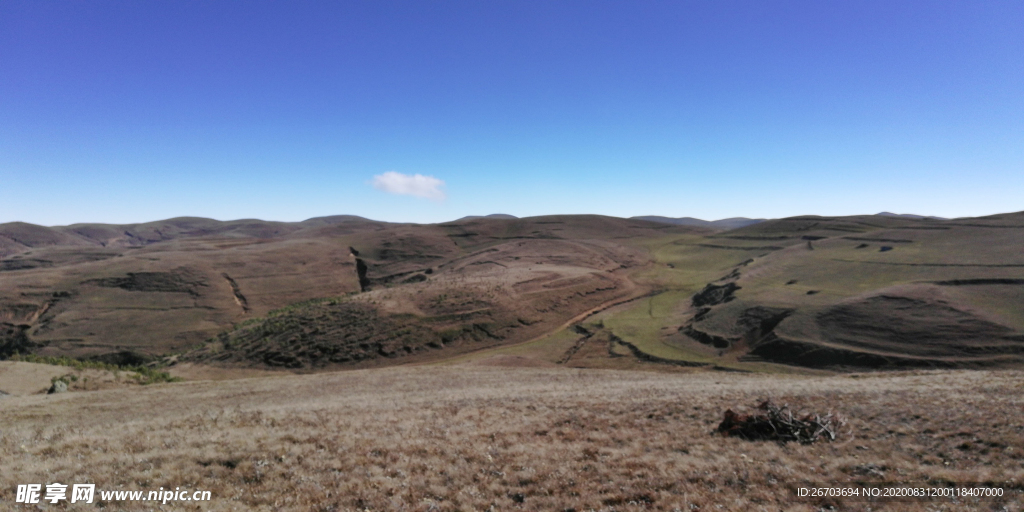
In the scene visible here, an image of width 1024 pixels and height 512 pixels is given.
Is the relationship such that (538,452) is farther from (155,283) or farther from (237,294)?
(155,283)

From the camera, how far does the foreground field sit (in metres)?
8.45

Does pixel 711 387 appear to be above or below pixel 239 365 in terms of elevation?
above

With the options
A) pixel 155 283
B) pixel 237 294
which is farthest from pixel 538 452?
pixel 155 283

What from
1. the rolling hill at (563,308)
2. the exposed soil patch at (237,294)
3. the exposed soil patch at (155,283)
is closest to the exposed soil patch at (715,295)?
the rolling hill at (563,308)

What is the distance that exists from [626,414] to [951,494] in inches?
327

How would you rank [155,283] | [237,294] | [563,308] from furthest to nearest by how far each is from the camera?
1. [237,294]
2. [155,283]
3. [563,308]

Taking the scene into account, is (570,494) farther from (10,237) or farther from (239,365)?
(10,237)

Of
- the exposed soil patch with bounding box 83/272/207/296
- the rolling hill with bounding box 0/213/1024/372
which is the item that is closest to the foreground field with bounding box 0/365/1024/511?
the rolling hill with bounding box 0/213/1024/372

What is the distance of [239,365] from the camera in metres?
38.0

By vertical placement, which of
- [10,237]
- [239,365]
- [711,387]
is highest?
[10,237]

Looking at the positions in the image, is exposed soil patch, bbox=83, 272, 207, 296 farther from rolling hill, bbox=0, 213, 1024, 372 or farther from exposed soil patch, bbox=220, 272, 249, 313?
exposed soil patch, bbox=220, 272, 249, 313

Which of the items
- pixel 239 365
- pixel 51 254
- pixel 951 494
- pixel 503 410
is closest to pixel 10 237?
pixel 51 254

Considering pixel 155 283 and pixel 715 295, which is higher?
pixel 155 283

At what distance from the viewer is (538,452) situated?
1113 cm
